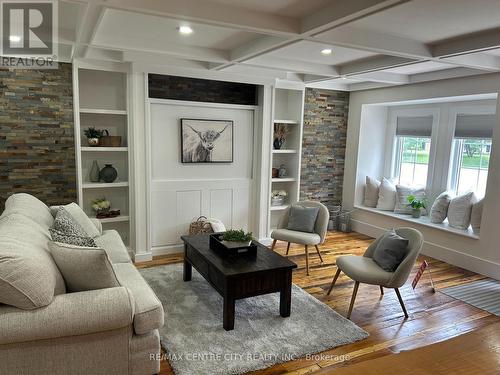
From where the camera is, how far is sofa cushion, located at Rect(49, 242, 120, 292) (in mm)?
2262

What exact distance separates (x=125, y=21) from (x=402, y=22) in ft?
6.67

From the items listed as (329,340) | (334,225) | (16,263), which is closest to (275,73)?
(334,225)

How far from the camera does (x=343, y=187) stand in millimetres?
6484

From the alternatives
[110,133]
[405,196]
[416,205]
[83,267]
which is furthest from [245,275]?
[405,196]

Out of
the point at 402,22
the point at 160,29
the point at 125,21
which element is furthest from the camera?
the point at 160,29

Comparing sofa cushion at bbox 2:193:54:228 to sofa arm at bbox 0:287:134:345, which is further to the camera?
sofa cushion at bbox 2:193:54:228

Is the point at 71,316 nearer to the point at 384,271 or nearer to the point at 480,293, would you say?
the point at 384,271

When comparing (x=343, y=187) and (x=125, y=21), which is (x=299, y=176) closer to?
(x=343, y=187)

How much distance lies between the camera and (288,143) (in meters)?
5.72

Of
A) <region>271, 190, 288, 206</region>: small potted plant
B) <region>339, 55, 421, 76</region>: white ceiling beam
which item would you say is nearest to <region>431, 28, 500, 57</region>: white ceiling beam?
<region>339, 55, 421, 76</region>: white ceiling beam

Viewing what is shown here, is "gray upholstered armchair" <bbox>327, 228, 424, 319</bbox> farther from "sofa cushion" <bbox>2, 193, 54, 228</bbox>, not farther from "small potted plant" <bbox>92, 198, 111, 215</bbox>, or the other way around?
"small potted plant" <bbox>92, 198, 111, 215</bbox>

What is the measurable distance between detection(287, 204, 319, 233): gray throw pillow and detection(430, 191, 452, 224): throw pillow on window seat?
5.92 ft

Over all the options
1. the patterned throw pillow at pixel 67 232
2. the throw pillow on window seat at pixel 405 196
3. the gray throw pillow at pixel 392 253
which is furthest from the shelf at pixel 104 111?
the throw pillow on window seat at pixel 405 196

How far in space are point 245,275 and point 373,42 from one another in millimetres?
2080
